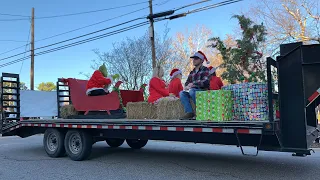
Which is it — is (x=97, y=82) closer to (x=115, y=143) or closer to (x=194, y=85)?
(x=115, y=143)

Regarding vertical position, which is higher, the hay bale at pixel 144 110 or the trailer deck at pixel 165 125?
the hay bale at pixel 144 110

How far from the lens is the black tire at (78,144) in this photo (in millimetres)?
8125

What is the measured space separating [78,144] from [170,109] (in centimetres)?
297

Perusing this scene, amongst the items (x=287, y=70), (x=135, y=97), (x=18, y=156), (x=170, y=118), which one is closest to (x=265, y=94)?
(x=287, y=70)

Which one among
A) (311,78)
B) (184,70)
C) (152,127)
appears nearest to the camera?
(311,78)

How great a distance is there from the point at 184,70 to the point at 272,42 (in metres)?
8.79

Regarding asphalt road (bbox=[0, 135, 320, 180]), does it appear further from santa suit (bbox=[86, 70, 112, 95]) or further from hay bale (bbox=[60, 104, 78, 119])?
santa suit (bbox=[86, 70, 112, 95])

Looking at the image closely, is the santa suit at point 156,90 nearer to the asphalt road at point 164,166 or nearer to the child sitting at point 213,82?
the child sitting at point 213,82

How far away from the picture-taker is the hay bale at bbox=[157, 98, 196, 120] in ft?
22.1

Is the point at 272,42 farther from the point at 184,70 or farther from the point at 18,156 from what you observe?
the point at 18,156

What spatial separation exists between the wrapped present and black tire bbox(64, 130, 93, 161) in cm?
400

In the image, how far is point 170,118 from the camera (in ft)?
22.5

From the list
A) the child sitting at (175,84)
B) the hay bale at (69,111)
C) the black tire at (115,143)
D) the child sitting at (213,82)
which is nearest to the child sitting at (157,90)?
the child sitting at (175,84)

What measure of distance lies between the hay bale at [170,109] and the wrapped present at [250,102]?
1.08m
